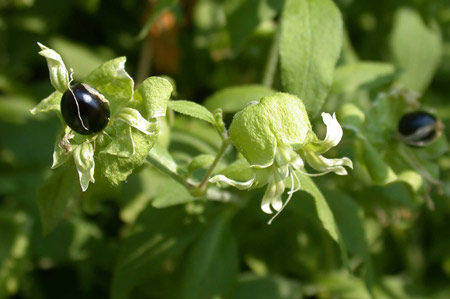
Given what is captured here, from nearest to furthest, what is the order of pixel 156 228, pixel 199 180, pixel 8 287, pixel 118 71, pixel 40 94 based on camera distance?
1. pixel 118 71
2. pixel 199 180
3. pixel 156 228
4. pixel 8 287
5. pixel 40 94

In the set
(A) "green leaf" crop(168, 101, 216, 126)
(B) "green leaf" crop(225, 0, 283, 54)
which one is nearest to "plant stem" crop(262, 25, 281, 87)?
(B) "green leaf" crop(225, 0, 283, 54)

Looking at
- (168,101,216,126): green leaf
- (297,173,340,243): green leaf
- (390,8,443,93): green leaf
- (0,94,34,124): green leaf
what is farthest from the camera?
(0,94,34,124): green leaf

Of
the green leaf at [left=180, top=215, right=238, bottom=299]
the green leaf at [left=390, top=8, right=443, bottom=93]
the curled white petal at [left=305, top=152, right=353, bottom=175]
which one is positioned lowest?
the green leaf at [left=180, top=215, right=238, bottom=299]

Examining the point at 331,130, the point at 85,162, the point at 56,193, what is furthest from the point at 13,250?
the point at 331,130

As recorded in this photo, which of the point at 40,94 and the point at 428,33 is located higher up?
the point at 428,33

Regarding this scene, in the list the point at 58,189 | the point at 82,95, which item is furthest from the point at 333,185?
the point at 82,95

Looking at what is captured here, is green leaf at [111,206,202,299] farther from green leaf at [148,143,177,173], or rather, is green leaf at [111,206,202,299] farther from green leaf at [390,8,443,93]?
green leaf at [390,8,443,93]

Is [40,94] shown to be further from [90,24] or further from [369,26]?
[369,26]

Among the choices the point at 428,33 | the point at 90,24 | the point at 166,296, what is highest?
the point at 428,33
